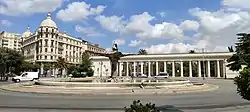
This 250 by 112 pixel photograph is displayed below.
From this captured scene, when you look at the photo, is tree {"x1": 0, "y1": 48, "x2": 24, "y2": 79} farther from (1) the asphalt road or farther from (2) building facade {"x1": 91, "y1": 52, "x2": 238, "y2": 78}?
(2) building facade {"x1": 91, "y1": 52, "x2": 238, "y2": 78}

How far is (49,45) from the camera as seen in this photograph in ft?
350

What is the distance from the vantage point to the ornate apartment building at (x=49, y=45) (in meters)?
105

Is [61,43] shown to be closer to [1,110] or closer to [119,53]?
[119,53]

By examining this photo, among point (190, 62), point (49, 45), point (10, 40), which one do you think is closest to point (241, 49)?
point (190, 62)

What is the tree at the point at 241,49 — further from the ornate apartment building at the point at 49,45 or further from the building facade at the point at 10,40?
the building facade at the point at 10,40

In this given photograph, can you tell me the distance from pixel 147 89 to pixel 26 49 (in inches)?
4560

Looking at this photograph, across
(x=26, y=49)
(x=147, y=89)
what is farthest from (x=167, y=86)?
(x=26, y=49)

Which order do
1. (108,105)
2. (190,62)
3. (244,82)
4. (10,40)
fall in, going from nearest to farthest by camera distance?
(244,82) < (108,105) < (190,62) < (10,40)

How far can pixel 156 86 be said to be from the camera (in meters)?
24.1

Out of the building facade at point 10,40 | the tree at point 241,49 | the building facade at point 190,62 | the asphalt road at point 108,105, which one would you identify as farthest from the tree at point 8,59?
the building facade at point 10,40

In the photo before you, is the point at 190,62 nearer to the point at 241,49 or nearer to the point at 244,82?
the point at 241,49

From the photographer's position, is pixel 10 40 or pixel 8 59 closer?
pixel 8 59

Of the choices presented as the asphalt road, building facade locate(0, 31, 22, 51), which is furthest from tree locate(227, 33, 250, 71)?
building facade locate(0, 31, 22, 51)

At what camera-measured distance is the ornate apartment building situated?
105m
